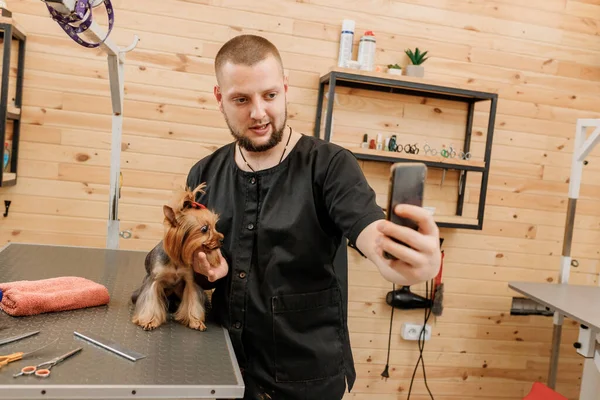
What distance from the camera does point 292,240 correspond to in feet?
5.07

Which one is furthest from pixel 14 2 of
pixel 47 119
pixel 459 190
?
pixel 459 190

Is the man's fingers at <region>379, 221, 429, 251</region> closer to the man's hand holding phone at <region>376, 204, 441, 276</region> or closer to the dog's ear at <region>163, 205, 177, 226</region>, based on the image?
the man's hand holding phone at <region>376, 204, 441, 276</region>

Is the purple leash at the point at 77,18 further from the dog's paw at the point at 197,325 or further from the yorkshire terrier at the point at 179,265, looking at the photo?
the dog's paw at the point at 197,325

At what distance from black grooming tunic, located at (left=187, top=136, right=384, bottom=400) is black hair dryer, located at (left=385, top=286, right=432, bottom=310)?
62.4 inches

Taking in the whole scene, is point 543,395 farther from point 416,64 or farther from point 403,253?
point 403,253

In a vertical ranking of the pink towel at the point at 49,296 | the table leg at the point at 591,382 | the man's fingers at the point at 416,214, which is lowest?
the table leg at the point at 591,382

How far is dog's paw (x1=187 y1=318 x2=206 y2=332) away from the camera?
152 cm

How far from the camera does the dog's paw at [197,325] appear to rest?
1.52 m

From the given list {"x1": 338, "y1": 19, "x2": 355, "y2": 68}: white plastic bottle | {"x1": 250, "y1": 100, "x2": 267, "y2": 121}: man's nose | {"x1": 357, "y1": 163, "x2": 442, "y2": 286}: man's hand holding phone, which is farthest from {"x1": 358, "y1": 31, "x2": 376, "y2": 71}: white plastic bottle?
{"x1": 357, "y1": 163, "x2": 442, "y2": 286}: man's hand holding phone

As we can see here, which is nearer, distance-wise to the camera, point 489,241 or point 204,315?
point 204,315

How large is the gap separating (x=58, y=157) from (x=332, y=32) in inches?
64.0

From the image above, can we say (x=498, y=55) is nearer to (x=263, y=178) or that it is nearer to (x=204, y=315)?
(x=263, y=178)

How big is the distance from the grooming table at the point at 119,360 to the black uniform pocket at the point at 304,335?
0.17m

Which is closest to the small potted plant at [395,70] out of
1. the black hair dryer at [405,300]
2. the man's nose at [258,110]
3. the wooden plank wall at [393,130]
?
the wooden plank wall at [393,130]
